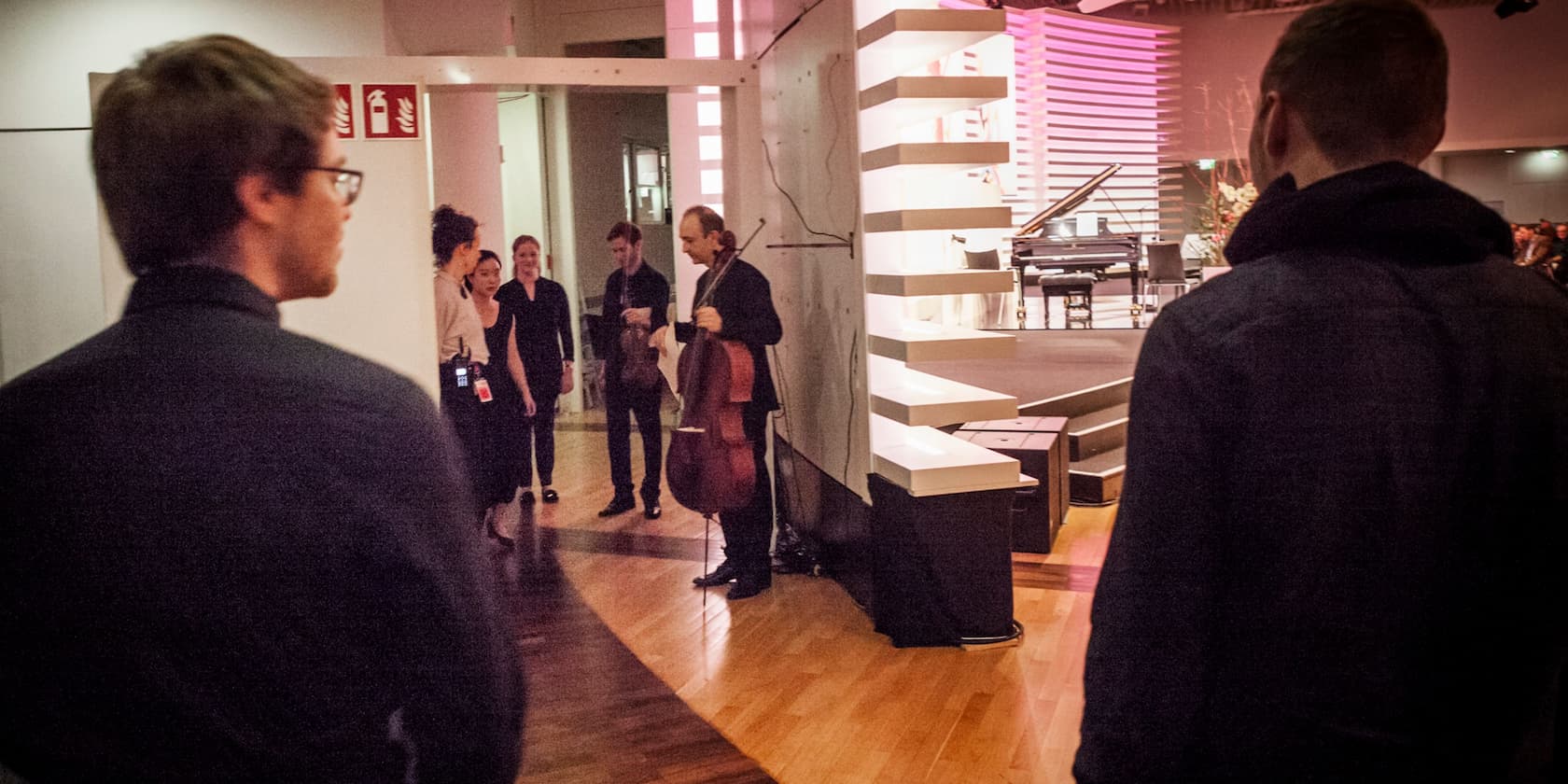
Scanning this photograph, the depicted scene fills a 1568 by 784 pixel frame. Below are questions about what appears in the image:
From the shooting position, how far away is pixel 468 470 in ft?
17.9

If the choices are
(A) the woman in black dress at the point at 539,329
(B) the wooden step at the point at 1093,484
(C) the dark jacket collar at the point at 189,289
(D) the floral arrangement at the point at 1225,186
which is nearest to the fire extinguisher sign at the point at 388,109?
(A) the woman in black dress at the point at 539,329

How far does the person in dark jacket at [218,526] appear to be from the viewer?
3.17ft

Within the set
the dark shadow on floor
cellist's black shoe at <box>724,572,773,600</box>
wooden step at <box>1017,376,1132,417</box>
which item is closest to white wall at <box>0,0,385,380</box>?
the dark shadow on floor

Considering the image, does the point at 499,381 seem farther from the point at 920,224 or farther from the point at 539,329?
the point at 920,224

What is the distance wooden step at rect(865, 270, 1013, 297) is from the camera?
4125 mm

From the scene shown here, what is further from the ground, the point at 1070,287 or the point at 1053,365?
the point at 1070,287

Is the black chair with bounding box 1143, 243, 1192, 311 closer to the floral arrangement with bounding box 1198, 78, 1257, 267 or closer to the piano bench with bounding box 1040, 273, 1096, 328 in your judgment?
the floral arrangement with bounding box 1198, 78, 1257, 267

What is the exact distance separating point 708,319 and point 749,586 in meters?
1.14

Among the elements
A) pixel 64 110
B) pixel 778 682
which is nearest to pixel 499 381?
pixel 64 110

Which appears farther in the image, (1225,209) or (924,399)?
(1225,209)

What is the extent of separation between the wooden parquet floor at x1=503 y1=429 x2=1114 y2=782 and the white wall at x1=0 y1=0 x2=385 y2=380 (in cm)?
238

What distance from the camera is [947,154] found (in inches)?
163

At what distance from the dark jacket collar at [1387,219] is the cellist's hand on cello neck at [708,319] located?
12.4 feet

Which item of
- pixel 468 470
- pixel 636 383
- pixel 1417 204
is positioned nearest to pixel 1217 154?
pixel 636 383
